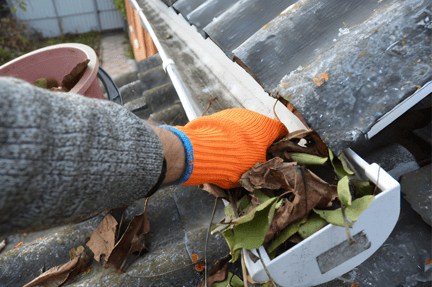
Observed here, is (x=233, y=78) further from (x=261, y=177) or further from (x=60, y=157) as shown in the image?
(x=60, y=157)

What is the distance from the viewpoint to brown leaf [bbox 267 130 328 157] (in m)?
0.72

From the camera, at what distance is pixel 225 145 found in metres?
0.77

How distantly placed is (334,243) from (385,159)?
0.42 meters

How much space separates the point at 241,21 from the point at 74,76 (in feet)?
3.74

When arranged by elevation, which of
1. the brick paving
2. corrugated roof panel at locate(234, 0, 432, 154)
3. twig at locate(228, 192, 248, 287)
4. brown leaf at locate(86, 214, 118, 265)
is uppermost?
corrugated roof panel at locate(234, 0, 432, 154)

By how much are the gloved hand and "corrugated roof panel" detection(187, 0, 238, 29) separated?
676mm

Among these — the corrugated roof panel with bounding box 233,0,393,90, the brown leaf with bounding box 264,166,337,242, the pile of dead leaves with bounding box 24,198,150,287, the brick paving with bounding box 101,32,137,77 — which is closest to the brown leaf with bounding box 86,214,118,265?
the pile of dead leaves with bounding box 24,198,150,287

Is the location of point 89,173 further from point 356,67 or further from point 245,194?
point 356,67

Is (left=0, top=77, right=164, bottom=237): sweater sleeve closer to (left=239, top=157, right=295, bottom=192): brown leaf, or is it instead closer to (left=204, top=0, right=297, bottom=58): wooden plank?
(left=239, top=157, right=295, bottom=192): brown leaf

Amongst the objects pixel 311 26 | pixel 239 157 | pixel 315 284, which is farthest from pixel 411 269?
pixel 311 26

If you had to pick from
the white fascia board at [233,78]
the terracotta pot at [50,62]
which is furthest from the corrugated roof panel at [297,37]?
the terracotta pot at [50,62]

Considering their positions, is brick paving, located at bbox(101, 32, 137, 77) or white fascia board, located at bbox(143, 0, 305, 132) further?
brick paving, located at bbox(101, 32, 137, 77)

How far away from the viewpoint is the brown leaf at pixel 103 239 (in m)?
0.94

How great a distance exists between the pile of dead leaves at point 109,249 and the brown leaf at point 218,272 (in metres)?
0.28
